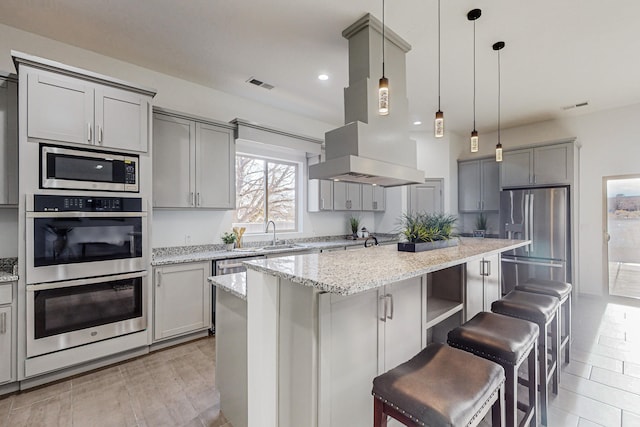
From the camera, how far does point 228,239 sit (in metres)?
3.83

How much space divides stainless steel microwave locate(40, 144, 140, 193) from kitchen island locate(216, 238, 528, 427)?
171 centimetres

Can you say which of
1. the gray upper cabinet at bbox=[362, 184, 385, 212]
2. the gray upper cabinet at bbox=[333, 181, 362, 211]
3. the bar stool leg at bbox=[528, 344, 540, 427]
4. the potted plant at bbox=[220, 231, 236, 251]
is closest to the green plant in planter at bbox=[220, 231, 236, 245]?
the potted plant at bbox=[220, 231, 236, 251]

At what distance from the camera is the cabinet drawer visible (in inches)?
84.9

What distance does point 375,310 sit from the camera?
5.13ft

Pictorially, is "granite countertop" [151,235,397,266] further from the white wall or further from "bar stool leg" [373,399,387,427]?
the white wall

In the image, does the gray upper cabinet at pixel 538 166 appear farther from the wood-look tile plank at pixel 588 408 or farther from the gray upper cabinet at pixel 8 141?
the gray upper cabinet at pixel 8 141

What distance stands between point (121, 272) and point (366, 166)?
2.42m

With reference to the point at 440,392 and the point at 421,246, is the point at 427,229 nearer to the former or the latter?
the point at 421,246

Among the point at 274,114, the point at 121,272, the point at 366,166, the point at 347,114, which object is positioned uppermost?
the point at 274,114

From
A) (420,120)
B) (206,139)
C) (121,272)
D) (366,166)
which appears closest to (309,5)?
(366,166)

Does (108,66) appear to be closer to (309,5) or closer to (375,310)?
(309,5)

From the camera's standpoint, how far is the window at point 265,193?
4316 mm

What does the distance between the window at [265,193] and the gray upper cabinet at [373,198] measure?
1392mm

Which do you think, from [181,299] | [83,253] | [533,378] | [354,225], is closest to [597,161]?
[354,225]
